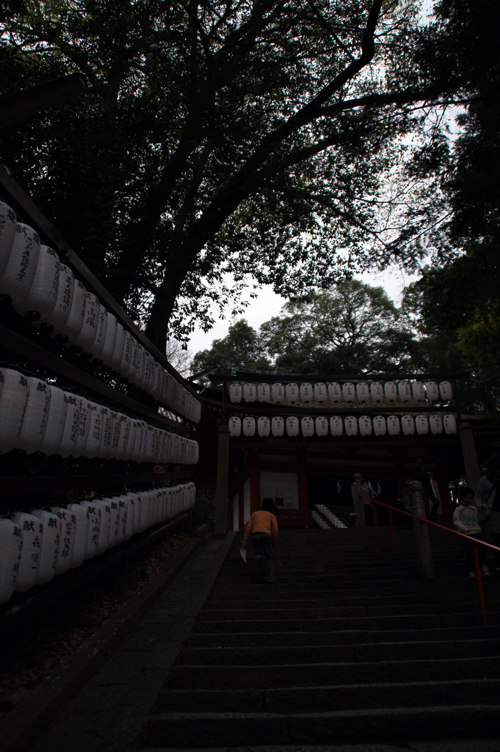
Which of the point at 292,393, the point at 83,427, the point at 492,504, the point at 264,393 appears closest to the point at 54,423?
the point at 83,427

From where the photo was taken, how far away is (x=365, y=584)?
6430 mm

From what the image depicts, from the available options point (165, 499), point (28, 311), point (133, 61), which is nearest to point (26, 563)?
point (28, 311)

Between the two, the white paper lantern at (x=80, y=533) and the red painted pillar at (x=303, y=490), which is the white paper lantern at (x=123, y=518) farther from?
the red painted pillar at (x=303, y=490)

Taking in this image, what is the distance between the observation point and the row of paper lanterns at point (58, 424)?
3521mm

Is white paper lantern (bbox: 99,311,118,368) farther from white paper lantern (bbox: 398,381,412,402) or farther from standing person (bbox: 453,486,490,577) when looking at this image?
white paper lantern (bbox: 398,381,412,402)

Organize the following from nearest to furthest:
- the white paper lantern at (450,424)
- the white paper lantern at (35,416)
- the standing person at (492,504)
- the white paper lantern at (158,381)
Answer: the white paper lantern at (35,416)
the standing person at (492,504)
the white paper lantern at (158,381)
the white paper lantern at (450,424)

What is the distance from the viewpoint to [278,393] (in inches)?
549

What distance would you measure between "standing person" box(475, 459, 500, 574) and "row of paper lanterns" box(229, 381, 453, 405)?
6921mm

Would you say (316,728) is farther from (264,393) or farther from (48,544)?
(264,393)

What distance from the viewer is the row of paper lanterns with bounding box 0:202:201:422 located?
12.4 feet

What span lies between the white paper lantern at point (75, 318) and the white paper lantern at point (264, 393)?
29.8 feet

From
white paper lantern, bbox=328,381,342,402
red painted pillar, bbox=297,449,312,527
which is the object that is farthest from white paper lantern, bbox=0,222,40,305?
red painted pillar, bbox=297,449,312,527

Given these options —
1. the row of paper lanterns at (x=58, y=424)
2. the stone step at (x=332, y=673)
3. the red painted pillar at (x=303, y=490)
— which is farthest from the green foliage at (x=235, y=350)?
the stone step at (x=332, y=673)

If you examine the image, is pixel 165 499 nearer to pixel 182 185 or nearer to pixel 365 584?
pixel 365 584
